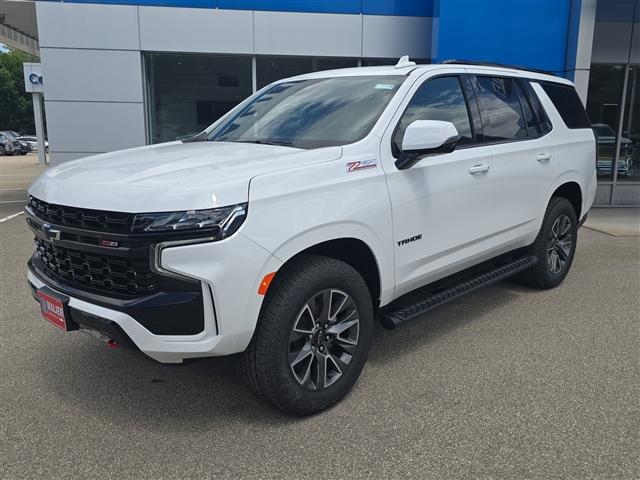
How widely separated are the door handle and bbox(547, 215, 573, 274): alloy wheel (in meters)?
1.48

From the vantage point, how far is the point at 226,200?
8.50ft

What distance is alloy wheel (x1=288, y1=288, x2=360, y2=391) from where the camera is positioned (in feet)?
9.94

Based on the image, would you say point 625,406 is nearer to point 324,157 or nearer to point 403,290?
point 403,290

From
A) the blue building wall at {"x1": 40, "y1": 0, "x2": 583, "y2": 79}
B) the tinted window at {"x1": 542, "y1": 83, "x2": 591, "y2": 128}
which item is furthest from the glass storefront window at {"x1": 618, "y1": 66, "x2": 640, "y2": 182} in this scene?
the tinted window at {"x1": 542, "y1": 83, "x2": 591, "y2": 128}

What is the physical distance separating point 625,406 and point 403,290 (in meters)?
1.44

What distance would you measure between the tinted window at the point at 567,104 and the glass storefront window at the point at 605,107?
6223 mm

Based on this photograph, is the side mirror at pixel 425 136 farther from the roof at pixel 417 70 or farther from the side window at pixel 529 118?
the side window at pixel 529 118

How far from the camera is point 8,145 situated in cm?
3462

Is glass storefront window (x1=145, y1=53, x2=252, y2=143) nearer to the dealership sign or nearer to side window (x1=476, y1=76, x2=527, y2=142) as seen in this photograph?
side window (x1=476, y1=76, x2=527, y2=142)

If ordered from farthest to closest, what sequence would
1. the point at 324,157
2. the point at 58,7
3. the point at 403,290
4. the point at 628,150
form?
the point at 628,150 → the point at 58,7 → the point at 403,290 → the point at 324,157

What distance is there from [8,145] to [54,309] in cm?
3685

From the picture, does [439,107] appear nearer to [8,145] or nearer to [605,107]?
[605,107]

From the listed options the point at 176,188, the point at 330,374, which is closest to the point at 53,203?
the point at 176,188

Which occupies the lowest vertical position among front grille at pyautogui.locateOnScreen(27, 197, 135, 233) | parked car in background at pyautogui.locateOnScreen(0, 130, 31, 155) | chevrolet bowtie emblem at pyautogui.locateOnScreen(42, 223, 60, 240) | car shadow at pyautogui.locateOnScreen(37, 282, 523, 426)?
parked car in background at pyautogui.locateOnScreen(0, 130, 31, 155)
